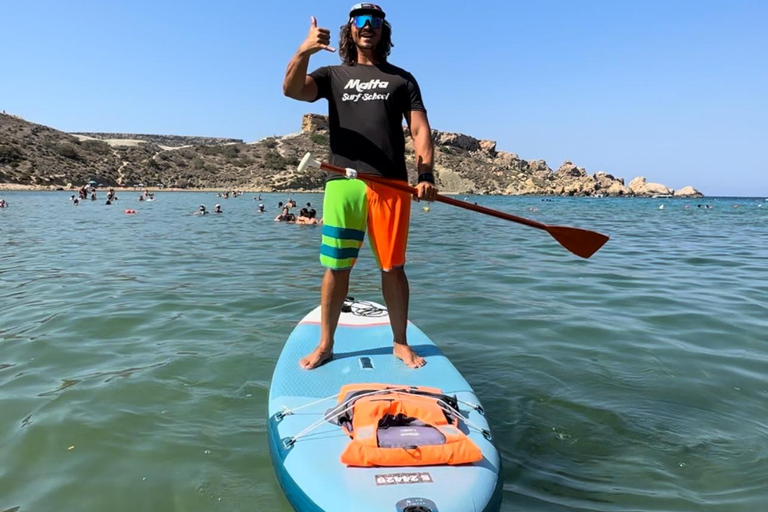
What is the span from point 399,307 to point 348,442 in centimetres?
133

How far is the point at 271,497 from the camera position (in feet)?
9.29

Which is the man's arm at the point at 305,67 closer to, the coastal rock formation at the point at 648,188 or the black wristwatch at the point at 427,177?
the black wristwatch at the point at 427,177

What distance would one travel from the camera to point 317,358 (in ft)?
12.5

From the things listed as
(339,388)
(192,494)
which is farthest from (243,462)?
(339,388)

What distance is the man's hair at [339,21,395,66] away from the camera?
12.8ft

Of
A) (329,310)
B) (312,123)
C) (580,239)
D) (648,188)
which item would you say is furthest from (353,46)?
(648,188)

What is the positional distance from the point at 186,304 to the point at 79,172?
69843 millimetres

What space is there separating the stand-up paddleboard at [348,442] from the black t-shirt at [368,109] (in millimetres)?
1396

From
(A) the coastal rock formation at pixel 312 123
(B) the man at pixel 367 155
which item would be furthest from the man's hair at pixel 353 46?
(A) the coastal rock formation at pixel 312 123

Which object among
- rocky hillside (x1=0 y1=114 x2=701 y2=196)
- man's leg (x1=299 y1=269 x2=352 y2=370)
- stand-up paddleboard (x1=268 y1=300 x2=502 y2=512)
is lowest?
stand-up paddleboard (x1=268 y1=300 x2=502 y2=512)

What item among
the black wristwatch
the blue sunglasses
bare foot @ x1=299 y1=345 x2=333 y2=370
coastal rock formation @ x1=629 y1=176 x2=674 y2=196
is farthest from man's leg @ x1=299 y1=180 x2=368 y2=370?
coastal rock formation @ x1=629 y1=176 x2=674 y2=196

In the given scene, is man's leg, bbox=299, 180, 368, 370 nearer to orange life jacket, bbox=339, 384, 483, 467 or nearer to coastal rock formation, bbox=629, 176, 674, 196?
orange life jacket, bbox=339, 384, 483, 467

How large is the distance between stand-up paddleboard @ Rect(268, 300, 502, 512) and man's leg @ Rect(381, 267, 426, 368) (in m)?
0.08

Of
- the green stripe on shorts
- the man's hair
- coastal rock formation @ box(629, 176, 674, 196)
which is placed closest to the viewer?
the green stripe on shorts
